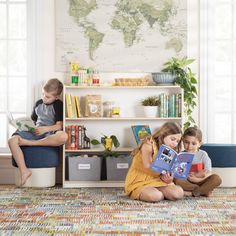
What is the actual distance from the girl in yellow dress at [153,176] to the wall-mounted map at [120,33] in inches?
54.5

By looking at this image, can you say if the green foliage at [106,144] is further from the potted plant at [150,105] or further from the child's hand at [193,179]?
the child's hand at [193,179]

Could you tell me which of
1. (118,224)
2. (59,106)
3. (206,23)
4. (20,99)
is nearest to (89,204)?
(118,224)

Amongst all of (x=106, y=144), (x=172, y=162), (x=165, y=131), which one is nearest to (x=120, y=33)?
(x=106, y=144)

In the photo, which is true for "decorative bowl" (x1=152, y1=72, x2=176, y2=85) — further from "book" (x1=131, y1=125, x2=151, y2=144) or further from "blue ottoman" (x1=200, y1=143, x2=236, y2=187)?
"blue ottoman" (x1=200, y1=143, x2=236, y2=187)

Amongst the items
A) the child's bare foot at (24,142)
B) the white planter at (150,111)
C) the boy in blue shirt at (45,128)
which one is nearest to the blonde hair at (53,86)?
the boy in blue shirt at (45,128)

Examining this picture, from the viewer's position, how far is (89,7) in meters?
6.16

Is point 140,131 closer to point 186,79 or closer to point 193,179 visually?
point 186,79

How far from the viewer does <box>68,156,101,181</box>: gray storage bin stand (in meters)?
5.84

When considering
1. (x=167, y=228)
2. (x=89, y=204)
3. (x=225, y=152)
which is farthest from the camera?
(x=225, y=152)

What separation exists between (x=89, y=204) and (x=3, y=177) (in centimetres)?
174

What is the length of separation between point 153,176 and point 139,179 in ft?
0.38

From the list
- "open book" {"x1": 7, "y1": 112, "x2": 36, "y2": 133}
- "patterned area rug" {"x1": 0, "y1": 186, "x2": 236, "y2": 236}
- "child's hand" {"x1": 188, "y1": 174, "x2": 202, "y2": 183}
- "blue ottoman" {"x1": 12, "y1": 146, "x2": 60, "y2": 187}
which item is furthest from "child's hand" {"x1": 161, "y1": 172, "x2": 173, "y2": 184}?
"open book" {"x1": 7, "y1": 112, "x2": 36, "y2": 133}

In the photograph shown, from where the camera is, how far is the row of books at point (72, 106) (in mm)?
5848

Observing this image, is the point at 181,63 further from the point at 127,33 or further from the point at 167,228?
the point at 167,228
